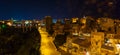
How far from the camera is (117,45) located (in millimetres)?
9828

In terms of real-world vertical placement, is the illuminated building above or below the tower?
above

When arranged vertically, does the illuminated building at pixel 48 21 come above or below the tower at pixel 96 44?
above

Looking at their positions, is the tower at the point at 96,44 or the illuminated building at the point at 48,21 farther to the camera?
the illuminated building at the point at 48,21

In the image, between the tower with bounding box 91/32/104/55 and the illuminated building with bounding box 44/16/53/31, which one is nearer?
the tower with bounding box 91/32/104/55

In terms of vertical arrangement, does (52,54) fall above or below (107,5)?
below

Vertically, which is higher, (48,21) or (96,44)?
(48,21)

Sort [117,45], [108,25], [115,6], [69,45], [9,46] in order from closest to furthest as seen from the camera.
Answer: [9,46], [117,45], [69,45], [115,6], [108,25]

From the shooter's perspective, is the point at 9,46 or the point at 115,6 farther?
the point at 115,6

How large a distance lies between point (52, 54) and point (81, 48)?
4.97ft

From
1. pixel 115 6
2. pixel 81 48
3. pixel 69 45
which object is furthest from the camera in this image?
pixel 115 6

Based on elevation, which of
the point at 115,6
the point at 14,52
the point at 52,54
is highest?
the point at 115,6

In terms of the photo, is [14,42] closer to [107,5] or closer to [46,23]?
[107,5]

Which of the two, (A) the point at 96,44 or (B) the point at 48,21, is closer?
(A) the point at 96,44

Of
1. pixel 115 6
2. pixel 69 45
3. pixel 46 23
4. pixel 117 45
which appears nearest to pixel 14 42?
pixel 117 45
